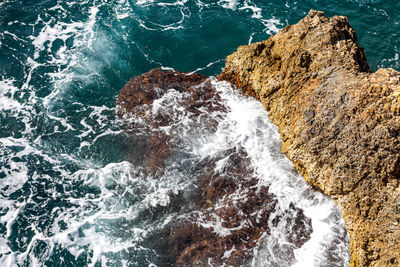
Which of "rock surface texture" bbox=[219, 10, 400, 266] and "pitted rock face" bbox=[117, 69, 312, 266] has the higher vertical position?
"rock surface texture" bbox=[219, 10, 400, 266]

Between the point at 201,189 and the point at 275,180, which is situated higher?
the point at 275,180

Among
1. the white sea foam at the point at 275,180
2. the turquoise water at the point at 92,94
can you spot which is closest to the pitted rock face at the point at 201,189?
the white sea foam at the point at 275,180

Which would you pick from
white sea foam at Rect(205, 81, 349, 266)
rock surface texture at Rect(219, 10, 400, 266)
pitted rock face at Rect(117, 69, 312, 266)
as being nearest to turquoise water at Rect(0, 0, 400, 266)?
white sea foam at Rect(205, 81, 349, 266)

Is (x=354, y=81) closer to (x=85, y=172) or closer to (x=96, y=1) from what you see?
(x=85, y=172)

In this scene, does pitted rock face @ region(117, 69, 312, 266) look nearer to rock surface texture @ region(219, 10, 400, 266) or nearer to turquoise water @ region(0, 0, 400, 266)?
turquoise water @ region(0, 0, 400, 266)

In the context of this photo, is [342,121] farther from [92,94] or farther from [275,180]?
[92,94]

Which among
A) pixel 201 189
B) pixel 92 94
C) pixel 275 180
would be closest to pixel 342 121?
pixel 275 180

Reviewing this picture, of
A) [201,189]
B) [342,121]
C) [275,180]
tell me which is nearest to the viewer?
[342,121]
